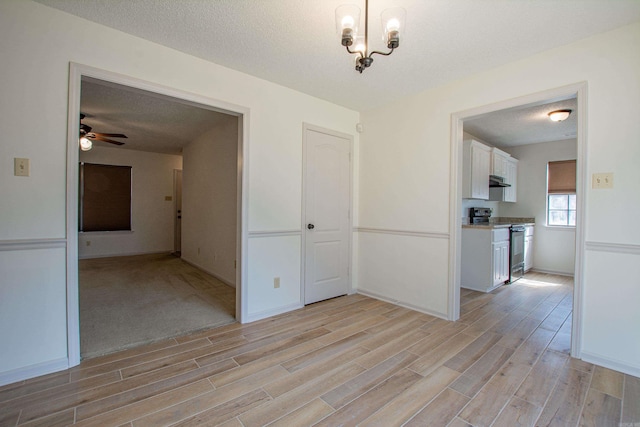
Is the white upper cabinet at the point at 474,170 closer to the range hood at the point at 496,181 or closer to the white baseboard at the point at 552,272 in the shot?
the range hood at the point at 496,181

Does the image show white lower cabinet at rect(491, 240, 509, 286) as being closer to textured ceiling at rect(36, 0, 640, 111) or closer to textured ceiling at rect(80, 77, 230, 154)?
textured ceiling at rect(36, 0, 640, 111)

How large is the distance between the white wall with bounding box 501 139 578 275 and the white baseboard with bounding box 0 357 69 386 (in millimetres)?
7184

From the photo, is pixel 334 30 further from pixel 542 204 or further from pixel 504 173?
pixel 542 204

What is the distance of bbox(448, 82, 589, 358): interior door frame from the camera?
225 cm

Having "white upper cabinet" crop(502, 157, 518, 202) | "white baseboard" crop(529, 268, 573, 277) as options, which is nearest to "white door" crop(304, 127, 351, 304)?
"white upper cabinet" crop(502, 157, 518, 202)

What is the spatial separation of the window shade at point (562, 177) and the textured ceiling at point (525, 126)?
1.63ft

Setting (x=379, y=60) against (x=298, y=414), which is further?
(x=379, y=60)

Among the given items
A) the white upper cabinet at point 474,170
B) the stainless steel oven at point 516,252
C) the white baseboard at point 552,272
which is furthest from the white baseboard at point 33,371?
the white baseboard at point 552,272

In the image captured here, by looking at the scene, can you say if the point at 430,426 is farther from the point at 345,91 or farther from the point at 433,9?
the point at 345,91

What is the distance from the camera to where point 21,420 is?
1.55 metres

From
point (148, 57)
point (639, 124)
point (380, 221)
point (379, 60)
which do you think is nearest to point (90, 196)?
point (148, 57)

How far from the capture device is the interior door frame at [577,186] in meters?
2.25

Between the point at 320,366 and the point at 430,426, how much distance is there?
84 centimetres

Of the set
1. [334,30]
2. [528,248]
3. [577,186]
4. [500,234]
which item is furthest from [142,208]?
[528,248]
